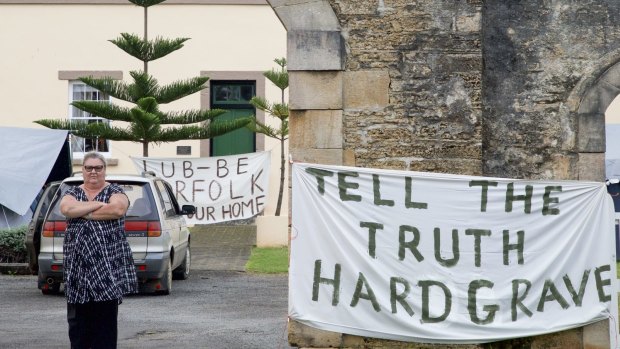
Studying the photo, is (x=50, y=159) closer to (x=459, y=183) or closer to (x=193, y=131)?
(x=193, y=131)

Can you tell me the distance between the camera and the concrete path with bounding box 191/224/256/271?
19406 millimetres

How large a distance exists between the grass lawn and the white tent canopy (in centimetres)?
360

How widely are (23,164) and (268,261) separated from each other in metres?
4.21

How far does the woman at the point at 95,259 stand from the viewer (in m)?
8.86

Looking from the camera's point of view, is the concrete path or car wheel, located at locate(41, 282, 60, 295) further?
the concrete path

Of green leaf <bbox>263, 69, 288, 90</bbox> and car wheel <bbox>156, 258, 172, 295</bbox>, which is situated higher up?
green leaf <bbox>263, 69, 288, 90</bbox>

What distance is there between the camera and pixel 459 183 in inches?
396

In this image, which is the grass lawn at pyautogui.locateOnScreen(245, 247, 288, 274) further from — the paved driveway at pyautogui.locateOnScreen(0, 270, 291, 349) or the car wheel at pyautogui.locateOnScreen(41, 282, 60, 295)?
the car wheel at pyautogui.locateOnScreen(41, 282, 60, 295)

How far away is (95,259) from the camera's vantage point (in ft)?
29.1

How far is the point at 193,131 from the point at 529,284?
12.5m

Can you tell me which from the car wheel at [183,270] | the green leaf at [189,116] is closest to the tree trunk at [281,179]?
the green leaf at [189,116]

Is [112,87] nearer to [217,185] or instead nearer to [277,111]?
[217,185]

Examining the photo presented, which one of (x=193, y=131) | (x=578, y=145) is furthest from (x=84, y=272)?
(x=193, y=131)

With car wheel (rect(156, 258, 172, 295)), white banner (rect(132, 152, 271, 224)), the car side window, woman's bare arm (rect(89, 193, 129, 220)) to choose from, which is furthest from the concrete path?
woman's bare arm (rect(89, 193, 129, 220))
